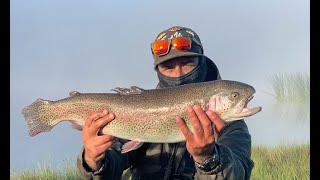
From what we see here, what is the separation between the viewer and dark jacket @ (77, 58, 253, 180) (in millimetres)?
3332

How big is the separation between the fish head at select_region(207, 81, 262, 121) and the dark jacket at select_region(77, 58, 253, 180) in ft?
1.00

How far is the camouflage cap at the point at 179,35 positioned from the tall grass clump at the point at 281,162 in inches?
113

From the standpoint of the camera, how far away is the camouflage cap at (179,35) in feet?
12.0

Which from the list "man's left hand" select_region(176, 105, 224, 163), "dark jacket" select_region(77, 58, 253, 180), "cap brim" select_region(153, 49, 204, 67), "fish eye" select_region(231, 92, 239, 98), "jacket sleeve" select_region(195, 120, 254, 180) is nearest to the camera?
"man's left hand" select_region(176, 105, 224, 163)

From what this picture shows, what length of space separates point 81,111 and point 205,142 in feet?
2.78

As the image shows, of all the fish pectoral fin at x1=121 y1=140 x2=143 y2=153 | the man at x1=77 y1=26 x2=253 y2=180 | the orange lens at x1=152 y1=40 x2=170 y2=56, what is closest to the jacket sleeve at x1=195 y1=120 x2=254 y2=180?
the man at x1=77 y1=26 x2=253 y2=180

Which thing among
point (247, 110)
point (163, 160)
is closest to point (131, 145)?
point (163, 160)

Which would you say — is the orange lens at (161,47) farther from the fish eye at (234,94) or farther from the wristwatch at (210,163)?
the wristwatch at (210,163)

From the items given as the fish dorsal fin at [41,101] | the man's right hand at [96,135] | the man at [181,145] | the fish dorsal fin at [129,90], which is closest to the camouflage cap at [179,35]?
the man at [181,145]

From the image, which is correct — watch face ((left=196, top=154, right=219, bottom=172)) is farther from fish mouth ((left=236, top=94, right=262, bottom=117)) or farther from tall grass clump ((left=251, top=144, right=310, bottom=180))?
tall grass clump ((left=251, top=144, right=310, bottom=180))

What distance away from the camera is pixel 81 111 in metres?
3.21

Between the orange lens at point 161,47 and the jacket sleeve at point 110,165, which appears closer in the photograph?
the jacket sleeve at point 110,165
